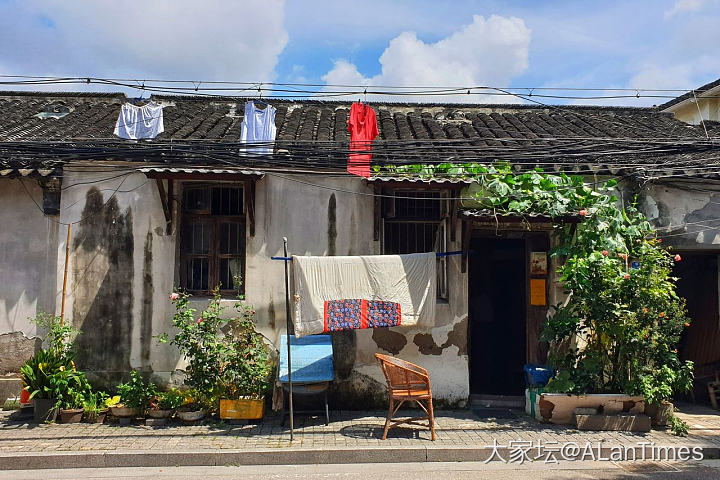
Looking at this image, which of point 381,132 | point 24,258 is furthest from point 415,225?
point 24,258

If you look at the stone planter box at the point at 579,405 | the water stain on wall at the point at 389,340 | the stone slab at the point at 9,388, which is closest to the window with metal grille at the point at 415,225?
the water stain on wall at the point at 389,340

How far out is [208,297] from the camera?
9383 millimetres

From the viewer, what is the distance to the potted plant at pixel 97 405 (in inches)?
328

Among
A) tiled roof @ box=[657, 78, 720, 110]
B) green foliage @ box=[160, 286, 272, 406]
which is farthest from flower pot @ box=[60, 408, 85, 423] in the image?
tiled roof @ box=[657, 78, 720, 110]

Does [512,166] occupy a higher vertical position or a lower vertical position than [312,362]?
higher

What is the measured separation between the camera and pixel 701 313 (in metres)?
10.8

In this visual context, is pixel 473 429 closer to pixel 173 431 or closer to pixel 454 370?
pixel 454 370

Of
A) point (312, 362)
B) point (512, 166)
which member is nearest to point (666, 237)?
point (512, 166)

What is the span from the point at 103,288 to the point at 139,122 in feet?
10.5

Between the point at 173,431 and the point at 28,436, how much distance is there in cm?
195

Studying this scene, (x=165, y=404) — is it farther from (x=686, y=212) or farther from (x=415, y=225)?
(x=686, y=212)

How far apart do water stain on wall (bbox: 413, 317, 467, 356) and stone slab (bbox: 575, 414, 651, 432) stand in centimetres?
212

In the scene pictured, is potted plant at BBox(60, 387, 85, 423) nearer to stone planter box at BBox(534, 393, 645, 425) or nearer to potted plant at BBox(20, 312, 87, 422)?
potted plant at BBox(20, 312, 87, 422)

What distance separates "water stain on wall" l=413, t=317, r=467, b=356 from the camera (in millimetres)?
9289
